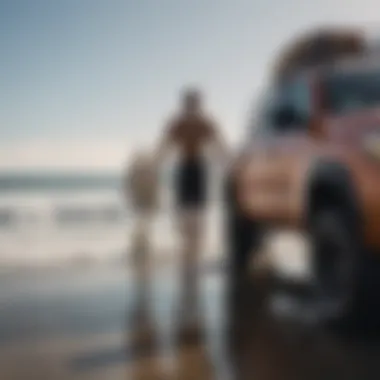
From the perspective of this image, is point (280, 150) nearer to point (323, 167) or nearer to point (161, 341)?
point (323, 167)

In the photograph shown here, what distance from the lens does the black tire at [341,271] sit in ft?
14.8

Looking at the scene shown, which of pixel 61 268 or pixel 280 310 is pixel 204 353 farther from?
pixel 61 268

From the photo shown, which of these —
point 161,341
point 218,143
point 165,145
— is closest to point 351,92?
point 218,143

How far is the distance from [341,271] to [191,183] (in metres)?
0.90

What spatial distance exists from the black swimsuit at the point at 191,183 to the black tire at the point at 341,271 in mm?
641

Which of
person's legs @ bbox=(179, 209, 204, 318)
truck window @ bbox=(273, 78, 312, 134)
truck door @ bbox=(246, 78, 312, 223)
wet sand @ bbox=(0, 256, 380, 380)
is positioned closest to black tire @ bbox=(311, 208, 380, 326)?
wet sand @ bbox=(0, 256, 380, 380)

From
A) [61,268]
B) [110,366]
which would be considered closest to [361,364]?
[110,366]

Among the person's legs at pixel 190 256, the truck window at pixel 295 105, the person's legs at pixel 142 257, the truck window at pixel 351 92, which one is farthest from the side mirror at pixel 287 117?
the person's legs at pixel 142 257

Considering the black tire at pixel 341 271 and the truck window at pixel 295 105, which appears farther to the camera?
the truck window at pixel 295 105

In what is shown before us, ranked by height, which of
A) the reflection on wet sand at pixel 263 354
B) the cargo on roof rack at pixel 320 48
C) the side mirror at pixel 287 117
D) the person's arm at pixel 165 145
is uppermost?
the cargo on roof rack at pixel 320 48

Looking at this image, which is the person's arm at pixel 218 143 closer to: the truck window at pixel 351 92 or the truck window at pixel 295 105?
→ the truck window at pixel 295 105

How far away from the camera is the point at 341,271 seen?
15.2ft

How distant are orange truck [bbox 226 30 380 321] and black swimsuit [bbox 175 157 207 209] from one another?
284mm

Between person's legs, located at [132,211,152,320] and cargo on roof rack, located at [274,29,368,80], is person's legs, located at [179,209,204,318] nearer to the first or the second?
person's legs, located at [132,211,152,320]
